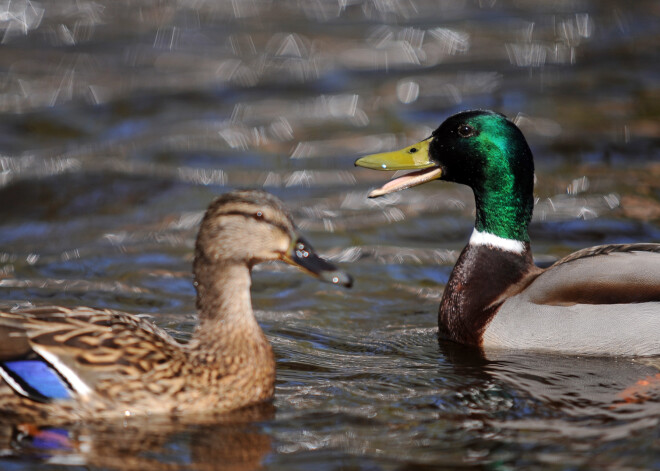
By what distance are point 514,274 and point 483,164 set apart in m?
0.82

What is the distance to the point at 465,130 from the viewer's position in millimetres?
8625

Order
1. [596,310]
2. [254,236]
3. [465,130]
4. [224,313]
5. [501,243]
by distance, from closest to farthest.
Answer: [254,236] → [224,313] → [596,310] → [465,130] → [501,243]

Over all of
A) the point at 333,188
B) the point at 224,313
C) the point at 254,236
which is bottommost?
the point at 224,313

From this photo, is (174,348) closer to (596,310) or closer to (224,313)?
(224,313)

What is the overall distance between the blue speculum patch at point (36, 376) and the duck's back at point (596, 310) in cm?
317

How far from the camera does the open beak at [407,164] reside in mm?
8617

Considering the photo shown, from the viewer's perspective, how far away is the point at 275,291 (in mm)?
9500

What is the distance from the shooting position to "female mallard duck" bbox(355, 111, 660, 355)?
26.2ft

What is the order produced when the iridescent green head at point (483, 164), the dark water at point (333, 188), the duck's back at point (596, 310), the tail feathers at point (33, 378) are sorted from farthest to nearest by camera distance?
the iridescent green head at point (483, 164) → the duck's back at point (596, 310) → the dark water at point (333, 188) → the tail feathers at point (33, 378)

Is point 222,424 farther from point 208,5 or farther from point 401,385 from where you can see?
point 208,5

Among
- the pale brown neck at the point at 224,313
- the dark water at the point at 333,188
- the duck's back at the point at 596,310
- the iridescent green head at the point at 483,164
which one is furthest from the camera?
the iridescent green head at the point at 483,164

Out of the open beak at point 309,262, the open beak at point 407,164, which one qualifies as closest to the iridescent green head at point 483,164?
the open beak at point 407,164

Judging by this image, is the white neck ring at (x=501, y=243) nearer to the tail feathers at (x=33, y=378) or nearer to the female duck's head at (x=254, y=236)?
the female duck's head at (x=254, y=236)

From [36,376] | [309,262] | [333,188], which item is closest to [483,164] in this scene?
[309,262]
